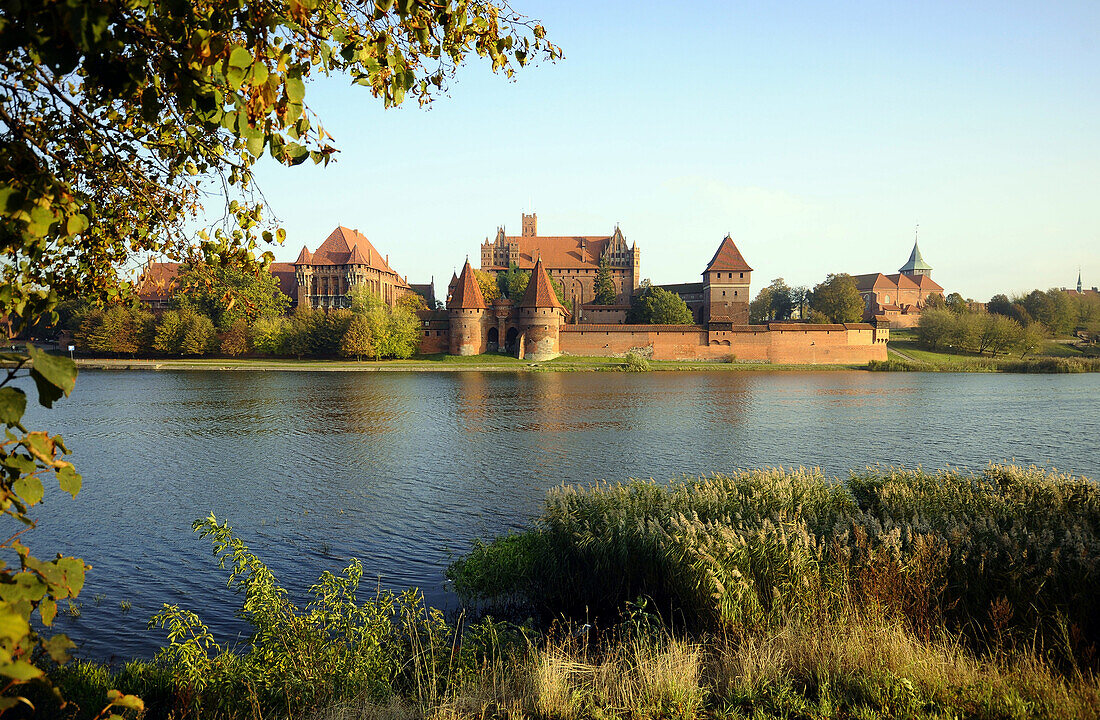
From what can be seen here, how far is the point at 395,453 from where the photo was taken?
16.5 metres

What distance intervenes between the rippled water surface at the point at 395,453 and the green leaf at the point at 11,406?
19.6 feet

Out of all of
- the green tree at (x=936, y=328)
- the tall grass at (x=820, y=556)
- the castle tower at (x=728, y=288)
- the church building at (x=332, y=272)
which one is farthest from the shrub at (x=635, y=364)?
the tall grass at (x=820, y=556)

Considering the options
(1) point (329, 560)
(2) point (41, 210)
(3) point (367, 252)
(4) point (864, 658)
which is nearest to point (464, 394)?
(1) point (329, 560)

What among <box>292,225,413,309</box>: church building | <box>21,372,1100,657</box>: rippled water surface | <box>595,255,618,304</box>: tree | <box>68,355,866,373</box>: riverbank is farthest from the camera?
<box>595,255,618,304</box>: tree

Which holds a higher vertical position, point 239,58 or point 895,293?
point 895,293

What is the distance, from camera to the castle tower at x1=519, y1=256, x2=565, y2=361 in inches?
2074

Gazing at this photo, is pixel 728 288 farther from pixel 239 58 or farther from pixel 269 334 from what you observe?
pixel 239 58

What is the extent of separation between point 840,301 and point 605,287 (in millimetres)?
23285

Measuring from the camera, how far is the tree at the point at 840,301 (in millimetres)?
60844

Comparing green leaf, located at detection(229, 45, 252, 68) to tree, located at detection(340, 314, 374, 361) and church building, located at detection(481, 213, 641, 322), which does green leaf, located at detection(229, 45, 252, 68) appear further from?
church building, located at detection(481, 213, 641, 322)

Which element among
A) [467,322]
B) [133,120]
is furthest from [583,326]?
[133,120]

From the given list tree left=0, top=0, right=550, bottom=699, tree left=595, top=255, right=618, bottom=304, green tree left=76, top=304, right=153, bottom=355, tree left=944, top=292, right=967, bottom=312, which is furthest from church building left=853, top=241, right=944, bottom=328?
tree left=0, top=0, right=550, bottom=699

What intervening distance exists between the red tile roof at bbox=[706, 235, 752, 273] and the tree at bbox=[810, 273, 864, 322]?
10055mm

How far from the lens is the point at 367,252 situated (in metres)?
64.9
